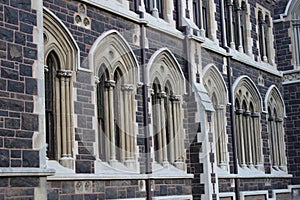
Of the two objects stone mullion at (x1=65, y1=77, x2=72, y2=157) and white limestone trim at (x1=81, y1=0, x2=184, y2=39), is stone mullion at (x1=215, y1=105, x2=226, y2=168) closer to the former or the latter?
white limestone trim at (x1=81, y1=0, x2=184, y2=39)

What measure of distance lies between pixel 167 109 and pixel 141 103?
5.56 ft

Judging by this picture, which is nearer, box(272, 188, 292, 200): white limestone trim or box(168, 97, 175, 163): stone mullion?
box(168, 97, 175, 163): stone mullion

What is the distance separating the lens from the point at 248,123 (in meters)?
20.0

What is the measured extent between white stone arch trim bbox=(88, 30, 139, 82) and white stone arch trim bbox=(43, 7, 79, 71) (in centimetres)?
45

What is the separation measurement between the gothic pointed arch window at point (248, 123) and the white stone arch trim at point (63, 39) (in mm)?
8065

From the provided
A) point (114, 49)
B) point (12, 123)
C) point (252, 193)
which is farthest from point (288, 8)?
point (12, 123)

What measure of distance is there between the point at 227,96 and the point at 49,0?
27.1ft

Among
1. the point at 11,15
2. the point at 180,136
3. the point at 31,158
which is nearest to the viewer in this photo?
the point at 31,158

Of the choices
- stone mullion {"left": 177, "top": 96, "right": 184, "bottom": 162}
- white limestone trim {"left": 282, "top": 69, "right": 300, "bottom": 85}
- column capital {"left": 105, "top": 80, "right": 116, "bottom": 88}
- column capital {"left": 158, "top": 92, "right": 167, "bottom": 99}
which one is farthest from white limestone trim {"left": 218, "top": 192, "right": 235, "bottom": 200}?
white limestone trim {"left": 282, "top": 69, "right": 300, "bottom": 85}

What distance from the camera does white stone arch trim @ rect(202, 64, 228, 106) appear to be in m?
17.6

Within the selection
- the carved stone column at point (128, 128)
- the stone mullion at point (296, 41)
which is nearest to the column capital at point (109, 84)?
the carved stone column at point (128, 128)

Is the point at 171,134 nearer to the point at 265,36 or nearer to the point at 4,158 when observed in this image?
the point at 4,158

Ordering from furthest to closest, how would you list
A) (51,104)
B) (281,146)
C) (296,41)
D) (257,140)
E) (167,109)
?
1. (296,41)
2. (281,146)
3. (257,140)
4. (167,109)
5. (51,104)

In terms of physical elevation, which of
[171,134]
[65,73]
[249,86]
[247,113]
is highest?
[249,86]
